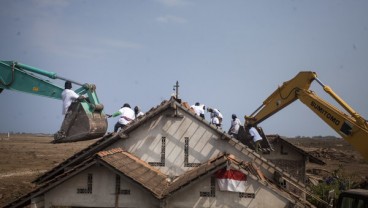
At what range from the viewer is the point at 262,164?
1484cm

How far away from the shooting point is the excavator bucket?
9.82 meters

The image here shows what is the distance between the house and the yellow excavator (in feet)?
9.96

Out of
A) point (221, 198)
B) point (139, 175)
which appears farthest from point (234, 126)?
point (139, 175)

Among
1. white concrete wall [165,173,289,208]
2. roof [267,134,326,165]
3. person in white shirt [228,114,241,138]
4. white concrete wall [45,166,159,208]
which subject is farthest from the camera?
roof [267,134,326,165]

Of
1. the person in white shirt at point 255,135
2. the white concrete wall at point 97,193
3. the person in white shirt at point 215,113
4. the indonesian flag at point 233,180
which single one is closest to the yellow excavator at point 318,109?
the person in white shirt at point 255,135

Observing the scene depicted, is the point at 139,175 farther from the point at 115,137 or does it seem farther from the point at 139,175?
the point at 115,137

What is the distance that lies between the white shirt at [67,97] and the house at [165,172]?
3.00 metres

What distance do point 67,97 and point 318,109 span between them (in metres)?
11.1

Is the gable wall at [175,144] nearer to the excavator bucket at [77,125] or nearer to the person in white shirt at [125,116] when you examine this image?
the person in white shirt at [125,116]

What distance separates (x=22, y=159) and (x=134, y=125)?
3290cm

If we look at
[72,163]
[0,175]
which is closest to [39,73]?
[72,163]

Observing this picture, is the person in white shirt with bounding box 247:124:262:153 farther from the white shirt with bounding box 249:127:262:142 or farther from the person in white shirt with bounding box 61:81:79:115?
→ the person in white shirt with bounding box 61:81:79:115

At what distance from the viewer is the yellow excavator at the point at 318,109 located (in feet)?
44.5

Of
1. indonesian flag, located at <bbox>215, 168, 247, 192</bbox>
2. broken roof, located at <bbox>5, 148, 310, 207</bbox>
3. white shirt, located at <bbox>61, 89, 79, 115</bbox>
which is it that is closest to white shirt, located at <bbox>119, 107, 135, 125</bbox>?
broken roof, located at <bbox>5, 148, 310, 207</bbox>
